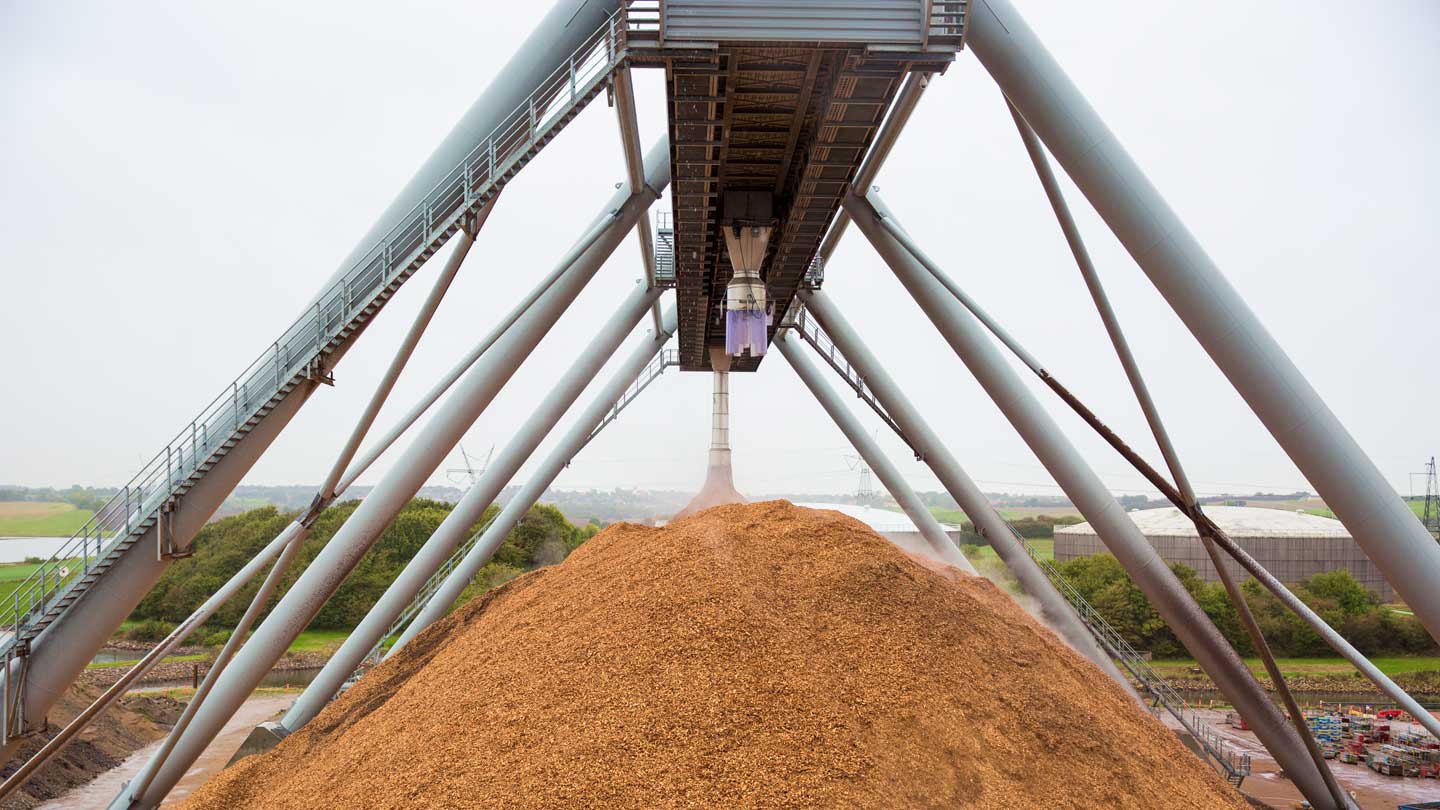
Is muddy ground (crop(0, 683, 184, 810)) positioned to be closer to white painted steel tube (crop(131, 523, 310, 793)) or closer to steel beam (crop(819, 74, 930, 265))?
white painted steel tube (crop(131, 523, 310, 793))

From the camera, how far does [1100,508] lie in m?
15.8

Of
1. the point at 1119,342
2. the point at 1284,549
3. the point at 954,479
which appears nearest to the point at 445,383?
the point at 1119,342

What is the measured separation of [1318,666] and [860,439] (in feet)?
107

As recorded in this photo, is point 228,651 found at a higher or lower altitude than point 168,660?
higher

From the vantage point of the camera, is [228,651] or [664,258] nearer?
[228,651]

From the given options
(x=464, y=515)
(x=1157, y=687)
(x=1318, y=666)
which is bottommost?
(x=1318, y=666)

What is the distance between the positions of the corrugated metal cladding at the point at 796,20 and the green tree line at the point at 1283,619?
43.4 meters

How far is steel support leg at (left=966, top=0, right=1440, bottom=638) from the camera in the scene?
421 inches

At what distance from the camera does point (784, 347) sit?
29734mm

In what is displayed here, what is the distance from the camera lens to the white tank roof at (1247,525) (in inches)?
2130

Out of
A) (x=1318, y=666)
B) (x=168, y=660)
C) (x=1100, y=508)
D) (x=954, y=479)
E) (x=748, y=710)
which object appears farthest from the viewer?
(x=1318, y=666)

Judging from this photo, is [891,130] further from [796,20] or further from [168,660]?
[168,660]

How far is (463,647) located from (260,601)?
2855 millimetres

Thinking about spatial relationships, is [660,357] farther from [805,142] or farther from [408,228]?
[408,228]
